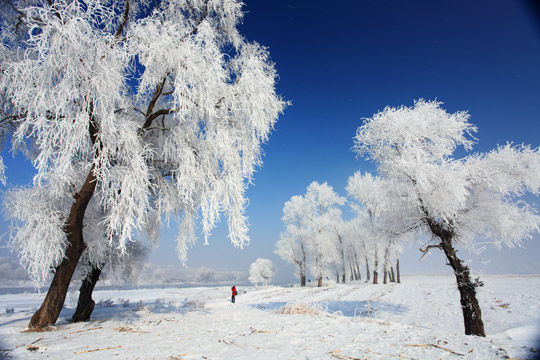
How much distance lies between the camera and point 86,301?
7.83 m

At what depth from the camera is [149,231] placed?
8852mm

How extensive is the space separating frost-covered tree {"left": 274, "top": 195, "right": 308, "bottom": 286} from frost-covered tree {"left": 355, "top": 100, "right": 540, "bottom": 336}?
75.1ft

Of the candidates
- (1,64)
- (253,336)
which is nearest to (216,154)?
(253,336)

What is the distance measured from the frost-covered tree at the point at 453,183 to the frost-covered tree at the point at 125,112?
5134 mm

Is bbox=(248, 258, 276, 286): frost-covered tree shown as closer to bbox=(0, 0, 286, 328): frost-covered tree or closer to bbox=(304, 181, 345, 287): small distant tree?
bbox=(304, 181, 345, 287): small distant tree

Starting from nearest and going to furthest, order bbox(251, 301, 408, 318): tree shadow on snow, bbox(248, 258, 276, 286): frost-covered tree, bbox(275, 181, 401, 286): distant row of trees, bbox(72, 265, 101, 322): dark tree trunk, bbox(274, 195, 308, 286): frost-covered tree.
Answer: bbox(72, 265, 101, 322): dark tree trunk
bbox(251, 301, 408, 318): tree shadow on snow
bbox(275, 181, 401, 286): distant row of trees
bbox(274, 195, 308, 286): frost-covered tree
bbox(248, 258, 276, 286): frost-covered tree

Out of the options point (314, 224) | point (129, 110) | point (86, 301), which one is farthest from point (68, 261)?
point (314, 224)

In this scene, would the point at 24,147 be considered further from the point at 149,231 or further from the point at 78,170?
the point at 149,231

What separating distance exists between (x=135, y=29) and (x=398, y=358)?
832 cm

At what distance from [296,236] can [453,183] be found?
27406 millimetres

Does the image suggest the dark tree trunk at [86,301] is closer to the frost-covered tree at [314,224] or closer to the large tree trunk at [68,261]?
the large tree trunk at [68,261]

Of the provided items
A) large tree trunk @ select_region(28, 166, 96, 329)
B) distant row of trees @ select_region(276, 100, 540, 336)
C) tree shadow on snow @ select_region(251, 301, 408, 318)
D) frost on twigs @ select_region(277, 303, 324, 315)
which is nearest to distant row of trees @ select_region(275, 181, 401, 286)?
tree shadow on snow @ select_region(251, 301, 408, 318)

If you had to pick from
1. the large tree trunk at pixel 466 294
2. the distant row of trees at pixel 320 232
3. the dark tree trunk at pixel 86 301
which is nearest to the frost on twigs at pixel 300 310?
the large tree trunk at pixel 466 294

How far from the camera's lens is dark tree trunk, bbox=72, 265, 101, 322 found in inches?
296
